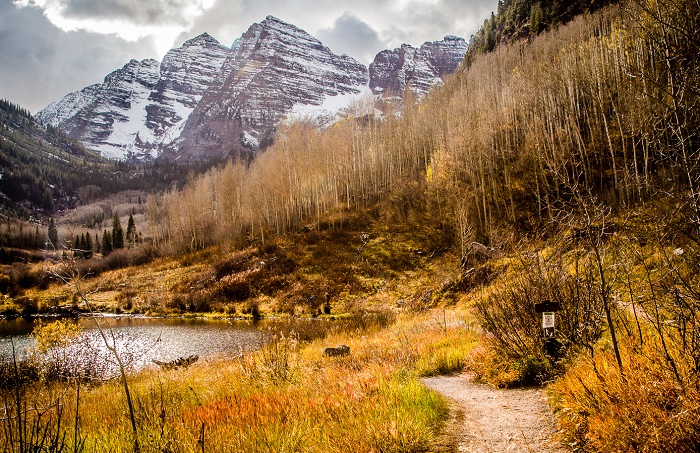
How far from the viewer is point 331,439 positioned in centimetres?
425

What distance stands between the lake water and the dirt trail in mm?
11834

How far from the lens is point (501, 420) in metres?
5.04

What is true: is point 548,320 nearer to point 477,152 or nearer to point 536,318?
point 536,318

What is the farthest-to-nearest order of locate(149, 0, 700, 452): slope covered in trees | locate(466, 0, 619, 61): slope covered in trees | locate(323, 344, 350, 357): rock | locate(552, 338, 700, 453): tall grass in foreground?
1. locate(466, 0, 619, 61): slope covered in trees
2. locate(323, 344, 350, 357): rock
3. locate(149, 0, 700, 452): slope covered in trees
4. locate(552, 338, 700, 453): tall grass in foreground

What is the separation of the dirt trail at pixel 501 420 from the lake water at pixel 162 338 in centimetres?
1183

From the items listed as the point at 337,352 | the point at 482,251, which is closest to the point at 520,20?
the point at 482,251

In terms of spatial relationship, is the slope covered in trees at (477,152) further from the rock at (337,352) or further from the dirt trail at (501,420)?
the dirt trail at (501,420)

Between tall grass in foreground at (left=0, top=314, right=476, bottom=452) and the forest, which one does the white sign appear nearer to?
the forest

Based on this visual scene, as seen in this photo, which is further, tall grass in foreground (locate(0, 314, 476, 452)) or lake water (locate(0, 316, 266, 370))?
lake water (locate(0, 316, 266, 370))

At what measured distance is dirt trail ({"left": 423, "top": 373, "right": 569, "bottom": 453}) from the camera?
418 centimetres

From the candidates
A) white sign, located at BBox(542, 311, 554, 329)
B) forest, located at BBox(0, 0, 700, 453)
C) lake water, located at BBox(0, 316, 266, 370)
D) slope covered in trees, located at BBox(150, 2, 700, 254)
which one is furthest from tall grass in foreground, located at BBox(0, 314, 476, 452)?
slope covered in trees, located at BBox(150, 2, 700, 254)

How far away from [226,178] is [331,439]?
203 feet

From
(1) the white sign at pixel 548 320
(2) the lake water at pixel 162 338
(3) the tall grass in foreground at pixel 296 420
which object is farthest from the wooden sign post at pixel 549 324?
(2) the lake water at pixel 162 338

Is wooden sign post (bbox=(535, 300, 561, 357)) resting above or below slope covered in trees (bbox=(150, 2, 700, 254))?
below
